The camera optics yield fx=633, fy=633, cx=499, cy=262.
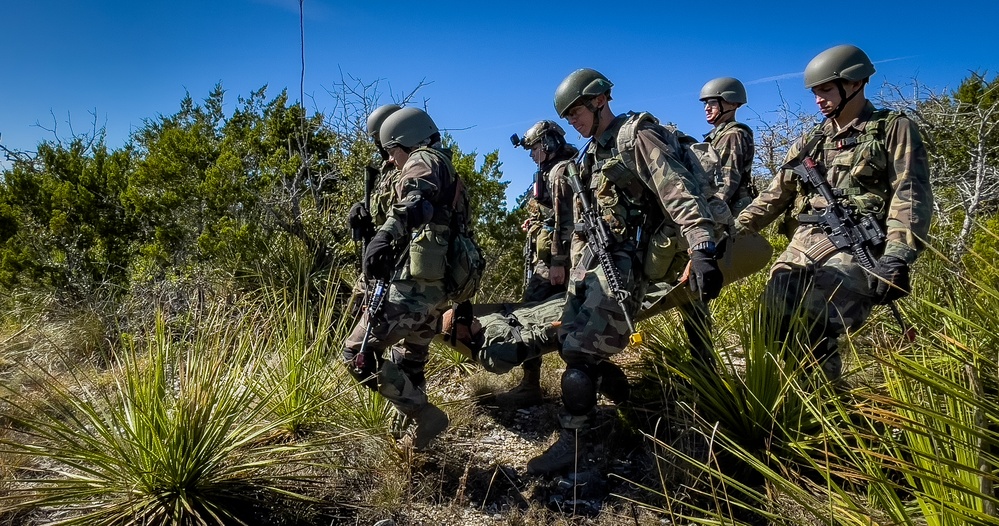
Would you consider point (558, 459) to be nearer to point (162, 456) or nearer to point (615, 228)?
point (615, 228)

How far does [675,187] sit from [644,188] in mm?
364

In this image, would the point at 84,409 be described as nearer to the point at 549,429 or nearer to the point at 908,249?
the point at 549,429

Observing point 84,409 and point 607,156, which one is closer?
point 84,409

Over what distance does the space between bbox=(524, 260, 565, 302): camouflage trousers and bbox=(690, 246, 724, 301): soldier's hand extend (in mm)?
1958

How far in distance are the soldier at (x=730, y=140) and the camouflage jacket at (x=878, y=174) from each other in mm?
879

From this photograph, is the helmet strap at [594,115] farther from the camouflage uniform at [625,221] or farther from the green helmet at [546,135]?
the green helmet at [546,135]

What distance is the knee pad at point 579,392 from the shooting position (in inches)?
123

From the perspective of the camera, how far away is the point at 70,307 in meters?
5.93

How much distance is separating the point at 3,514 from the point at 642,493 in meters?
2.92

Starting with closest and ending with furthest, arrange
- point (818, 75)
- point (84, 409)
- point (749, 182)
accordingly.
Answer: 1. point (84, 409)
2. point (818, 75)
3. point (749, 182)

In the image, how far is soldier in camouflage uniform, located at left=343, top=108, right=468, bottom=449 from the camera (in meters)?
3.12

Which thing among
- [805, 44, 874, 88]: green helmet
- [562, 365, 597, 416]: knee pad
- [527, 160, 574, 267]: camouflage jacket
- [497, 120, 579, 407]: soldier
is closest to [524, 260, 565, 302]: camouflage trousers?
[497, 120, 579, 407]: soldier

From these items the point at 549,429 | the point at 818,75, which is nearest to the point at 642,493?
the point at 549,429

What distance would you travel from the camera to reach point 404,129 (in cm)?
349
